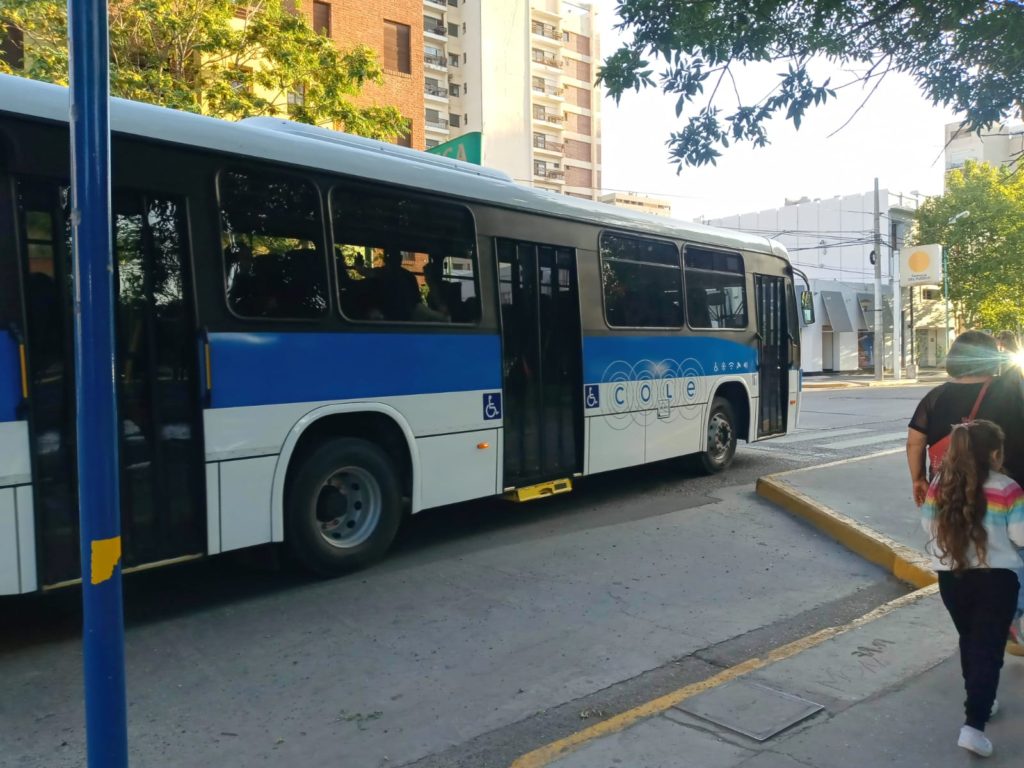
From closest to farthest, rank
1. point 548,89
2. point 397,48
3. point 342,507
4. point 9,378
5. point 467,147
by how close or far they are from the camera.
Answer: point 9,378 < point 342,507 < point 467,147 < point 397,48 < point 548,89

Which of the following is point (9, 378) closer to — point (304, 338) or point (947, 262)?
point (304, 338)

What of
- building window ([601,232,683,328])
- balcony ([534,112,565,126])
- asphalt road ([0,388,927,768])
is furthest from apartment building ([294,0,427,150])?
balcony ([534,112,565,126])

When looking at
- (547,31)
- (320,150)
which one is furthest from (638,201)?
(320,150)

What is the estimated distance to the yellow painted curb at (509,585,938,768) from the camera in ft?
11.1

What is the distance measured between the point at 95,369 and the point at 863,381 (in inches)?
1527

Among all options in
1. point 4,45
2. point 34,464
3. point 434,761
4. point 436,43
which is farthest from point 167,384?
point 436,43

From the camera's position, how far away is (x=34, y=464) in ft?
14.9

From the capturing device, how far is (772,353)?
11625 mm

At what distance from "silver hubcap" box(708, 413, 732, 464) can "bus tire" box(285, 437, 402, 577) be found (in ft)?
17.5

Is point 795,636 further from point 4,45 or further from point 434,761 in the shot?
point 4,45

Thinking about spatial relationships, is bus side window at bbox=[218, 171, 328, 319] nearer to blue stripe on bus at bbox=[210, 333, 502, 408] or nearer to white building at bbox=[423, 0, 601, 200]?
blue stripe on bus at bbox=[210, 333, 502, 408]

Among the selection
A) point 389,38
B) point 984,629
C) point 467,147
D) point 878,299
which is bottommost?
point 984,629

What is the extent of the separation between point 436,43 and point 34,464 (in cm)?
5964

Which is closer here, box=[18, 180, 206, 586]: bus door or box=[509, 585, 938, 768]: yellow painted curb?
box=[509, 585, 938, 768]: yellow painted curb
